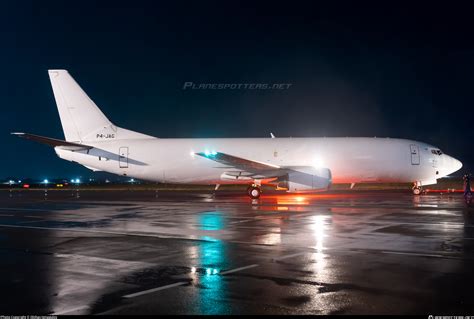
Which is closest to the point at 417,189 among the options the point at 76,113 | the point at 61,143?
the point at 76,113

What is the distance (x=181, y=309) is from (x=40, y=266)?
4.94m

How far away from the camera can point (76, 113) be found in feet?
117

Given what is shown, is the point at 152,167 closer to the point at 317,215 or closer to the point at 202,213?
the point at 202,213

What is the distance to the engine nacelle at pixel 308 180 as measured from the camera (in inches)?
1228

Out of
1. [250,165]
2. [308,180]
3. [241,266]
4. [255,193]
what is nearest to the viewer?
[241,266]

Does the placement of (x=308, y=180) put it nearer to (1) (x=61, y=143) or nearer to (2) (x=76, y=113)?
(1) (x=61, y=143)

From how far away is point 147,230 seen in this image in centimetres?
1648

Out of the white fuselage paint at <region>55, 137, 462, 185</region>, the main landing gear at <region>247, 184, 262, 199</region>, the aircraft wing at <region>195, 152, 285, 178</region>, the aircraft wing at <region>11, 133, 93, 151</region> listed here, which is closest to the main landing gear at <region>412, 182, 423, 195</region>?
the white fuselage paint at <region>55, 137, 462, 185</region>

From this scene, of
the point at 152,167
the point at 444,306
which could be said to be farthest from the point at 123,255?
the point at 152,167

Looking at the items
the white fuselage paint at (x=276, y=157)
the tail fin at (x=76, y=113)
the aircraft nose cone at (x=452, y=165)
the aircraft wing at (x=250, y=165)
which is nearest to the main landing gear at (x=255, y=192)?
the aircraft wing at (x=250, y=165)

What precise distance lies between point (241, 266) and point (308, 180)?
21558 millimetres

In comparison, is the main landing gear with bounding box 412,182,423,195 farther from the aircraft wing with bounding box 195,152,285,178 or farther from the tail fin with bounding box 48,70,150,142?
the tail fin with bounding box 48,70,150,142

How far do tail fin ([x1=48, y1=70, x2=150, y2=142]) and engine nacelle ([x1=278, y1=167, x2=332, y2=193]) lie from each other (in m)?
13.8

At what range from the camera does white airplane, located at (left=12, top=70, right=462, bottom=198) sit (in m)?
34.1
